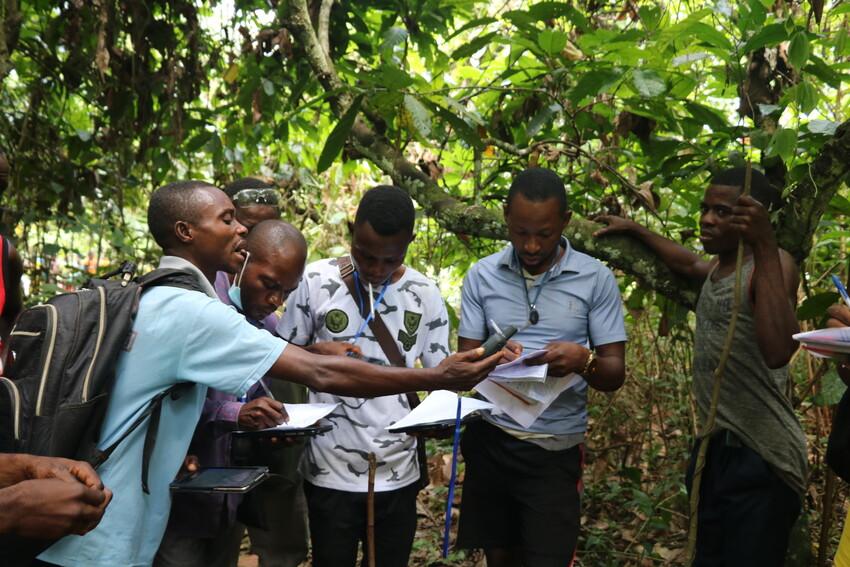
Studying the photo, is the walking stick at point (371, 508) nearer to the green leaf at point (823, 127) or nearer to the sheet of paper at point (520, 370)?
the sheet of paper at point (520, 370)

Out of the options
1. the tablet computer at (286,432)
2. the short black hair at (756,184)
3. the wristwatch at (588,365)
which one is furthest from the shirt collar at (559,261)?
the tablet computer at (286,432)

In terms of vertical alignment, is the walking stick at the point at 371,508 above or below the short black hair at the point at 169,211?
below

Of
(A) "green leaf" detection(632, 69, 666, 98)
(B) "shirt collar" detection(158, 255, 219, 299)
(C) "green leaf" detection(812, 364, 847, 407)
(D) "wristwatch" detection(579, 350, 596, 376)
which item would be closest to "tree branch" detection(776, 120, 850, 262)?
(C) "green leaf" detection(812, 364, 847, 407)

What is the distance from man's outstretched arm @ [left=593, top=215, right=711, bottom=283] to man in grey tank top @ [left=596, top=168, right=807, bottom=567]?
15 cm

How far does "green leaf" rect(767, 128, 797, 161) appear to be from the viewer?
2.49 metres

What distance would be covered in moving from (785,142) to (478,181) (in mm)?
1782

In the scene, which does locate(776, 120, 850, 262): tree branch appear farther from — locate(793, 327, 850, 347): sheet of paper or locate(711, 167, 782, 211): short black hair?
locate(793, 327, 850, 347): sheet of paper

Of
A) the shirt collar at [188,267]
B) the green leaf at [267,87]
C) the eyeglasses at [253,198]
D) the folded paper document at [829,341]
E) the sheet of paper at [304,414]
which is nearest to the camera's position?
the folded paper document at [829,341]

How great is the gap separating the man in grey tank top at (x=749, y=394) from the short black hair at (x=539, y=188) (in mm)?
572

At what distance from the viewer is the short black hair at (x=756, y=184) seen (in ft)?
9.32

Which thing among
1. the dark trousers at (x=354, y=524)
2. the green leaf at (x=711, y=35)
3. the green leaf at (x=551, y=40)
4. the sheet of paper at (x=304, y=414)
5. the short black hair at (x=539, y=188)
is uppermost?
the green leaf at (x=551, y=40)

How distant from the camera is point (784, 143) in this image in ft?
8.20

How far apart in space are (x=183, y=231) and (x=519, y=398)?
128 centimetres

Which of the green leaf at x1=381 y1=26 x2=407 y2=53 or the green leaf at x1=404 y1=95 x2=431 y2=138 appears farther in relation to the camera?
the green leaf at x1=381 y1=26 x2=407 y2=53
